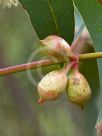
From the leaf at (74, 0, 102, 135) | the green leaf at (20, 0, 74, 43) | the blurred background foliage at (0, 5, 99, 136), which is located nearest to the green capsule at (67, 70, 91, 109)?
the leaf at (74, 0, 102, 135)

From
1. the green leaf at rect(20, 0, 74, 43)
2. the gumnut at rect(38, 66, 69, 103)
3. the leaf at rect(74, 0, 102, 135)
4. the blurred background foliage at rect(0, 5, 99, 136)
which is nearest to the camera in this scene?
the gumnut at rect(38, 66, 69, 103)

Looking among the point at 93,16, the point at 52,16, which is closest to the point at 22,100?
the point at 52,16

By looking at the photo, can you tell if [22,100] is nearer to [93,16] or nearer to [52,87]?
[93,16]

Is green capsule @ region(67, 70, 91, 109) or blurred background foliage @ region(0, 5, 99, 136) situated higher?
green capsule @ region(67, 70, 91, 109)

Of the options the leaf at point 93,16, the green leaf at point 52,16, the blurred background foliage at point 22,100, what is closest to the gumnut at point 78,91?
the leaf at point 93,16

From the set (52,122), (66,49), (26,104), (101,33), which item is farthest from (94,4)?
(52,122)

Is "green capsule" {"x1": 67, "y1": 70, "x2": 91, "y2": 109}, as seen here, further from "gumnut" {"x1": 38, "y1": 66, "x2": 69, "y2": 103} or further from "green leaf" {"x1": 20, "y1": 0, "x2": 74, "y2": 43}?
"green leaf" {"x1": 20, "y1": 0, "x2": 74, "y2": 43}
